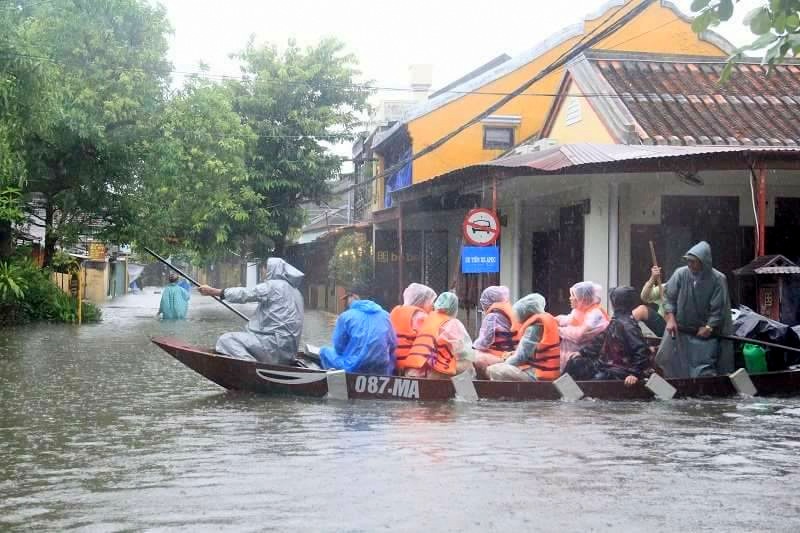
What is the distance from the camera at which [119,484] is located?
22.4ft

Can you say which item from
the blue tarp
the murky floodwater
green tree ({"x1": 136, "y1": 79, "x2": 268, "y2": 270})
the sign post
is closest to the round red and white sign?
the sign post

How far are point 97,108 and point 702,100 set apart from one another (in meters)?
13.0

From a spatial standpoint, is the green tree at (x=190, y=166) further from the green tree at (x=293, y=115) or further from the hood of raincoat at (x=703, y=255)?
the hood of raincoat at (x=703, y=255)

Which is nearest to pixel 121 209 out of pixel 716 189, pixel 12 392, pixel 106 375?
pixel 106 375

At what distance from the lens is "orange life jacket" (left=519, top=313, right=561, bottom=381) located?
1116 cm

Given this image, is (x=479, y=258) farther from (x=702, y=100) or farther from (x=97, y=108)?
(x=97, y=108)

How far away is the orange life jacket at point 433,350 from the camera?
11375 millimetres

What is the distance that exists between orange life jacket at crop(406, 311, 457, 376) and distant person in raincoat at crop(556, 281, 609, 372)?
140cm

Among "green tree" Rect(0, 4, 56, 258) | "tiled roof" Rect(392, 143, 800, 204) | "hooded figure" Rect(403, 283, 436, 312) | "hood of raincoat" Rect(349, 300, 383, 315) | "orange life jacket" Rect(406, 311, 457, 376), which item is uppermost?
"green tree" Rect(0, 4, 56, 258)

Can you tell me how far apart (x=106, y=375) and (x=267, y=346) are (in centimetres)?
387

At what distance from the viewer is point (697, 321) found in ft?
38.5

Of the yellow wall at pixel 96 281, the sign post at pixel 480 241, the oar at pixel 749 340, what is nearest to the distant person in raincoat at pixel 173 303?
the sign post at pixel 480 241

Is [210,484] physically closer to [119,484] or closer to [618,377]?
[119,484]

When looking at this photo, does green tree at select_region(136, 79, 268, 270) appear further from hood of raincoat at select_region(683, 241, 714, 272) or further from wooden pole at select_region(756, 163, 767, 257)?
hood of raincoat at select_region(683, 241, 714, 272)
